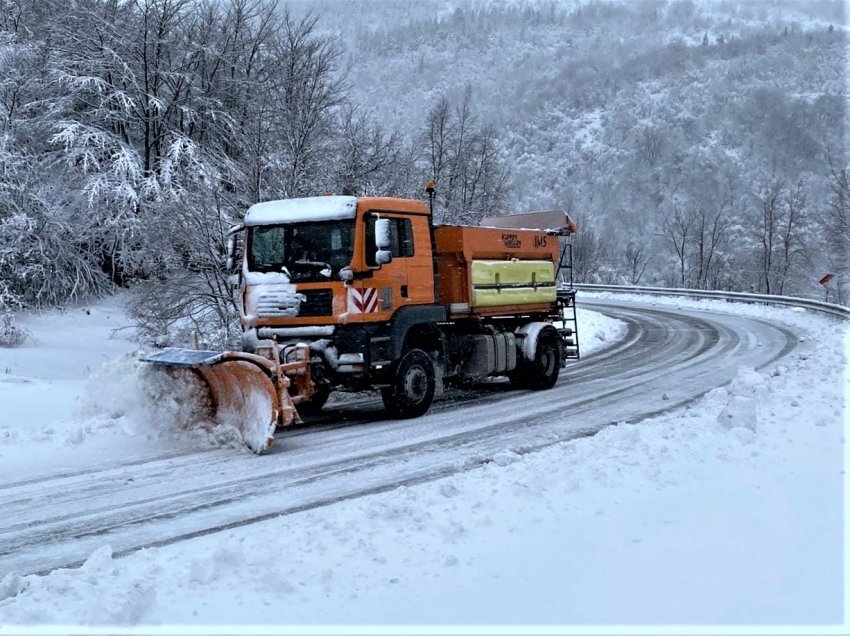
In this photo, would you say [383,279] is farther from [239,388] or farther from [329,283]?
[239,388]

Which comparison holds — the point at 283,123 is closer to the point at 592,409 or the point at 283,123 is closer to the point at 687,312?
the point at 592,409

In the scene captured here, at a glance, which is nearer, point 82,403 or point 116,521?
point 116,521

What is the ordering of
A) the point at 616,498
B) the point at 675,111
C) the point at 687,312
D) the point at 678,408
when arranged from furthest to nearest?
the point at 675,111
the point at 687,312
the point at 678,408
the point at 616,498

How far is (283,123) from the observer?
59.7 feet

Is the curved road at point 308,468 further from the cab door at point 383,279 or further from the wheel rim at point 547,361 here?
the cab door at point 383,279

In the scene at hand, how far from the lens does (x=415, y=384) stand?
33.6 ft

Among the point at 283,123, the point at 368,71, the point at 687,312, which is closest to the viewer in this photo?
the point at 283,123

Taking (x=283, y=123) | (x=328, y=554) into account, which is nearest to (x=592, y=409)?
(x=328, y=554)

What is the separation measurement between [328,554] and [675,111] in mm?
131479

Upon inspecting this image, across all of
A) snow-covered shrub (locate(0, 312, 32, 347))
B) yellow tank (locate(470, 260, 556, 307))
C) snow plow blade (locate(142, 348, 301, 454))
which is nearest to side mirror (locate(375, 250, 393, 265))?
snow plow blade (locate(142, 348, 301, 454))

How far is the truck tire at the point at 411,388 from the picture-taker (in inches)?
393

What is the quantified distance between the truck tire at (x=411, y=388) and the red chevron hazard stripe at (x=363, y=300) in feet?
3.07

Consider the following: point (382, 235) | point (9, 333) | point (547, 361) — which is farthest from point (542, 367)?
point (9, 333)

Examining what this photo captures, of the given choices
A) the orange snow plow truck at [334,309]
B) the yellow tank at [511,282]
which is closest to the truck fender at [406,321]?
the orange snow plow truck at [334,309]
